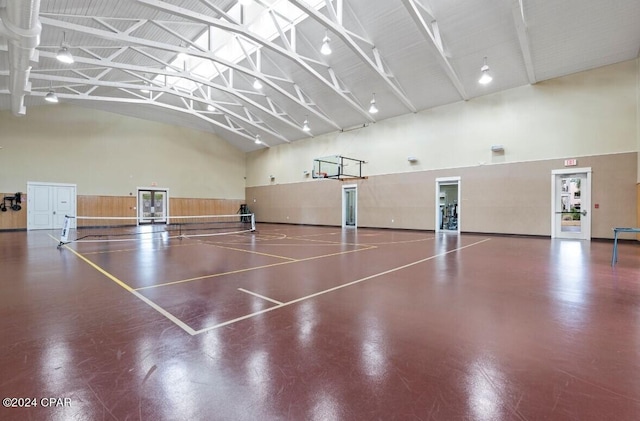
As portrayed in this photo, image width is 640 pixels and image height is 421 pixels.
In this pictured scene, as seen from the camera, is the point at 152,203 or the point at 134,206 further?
the point at 152,203

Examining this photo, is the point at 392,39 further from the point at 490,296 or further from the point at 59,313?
the point at 59,313

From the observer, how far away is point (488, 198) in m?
12.4

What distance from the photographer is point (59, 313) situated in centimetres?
316

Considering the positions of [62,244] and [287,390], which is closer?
[287,390]

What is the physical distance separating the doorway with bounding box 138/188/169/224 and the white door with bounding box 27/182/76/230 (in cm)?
341


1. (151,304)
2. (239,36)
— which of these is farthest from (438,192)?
(151,304)

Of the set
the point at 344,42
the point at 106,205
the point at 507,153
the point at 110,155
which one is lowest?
the point at 106,205

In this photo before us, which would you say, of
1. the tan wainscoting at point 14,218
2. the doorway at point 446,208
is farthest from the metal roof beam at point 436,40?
the tan wainscoting at point 14,218

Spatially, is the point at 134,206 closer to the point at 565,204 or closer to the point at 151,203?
the point at 151,203

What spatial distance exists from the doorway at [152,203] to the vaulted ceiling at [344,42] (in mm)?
6597

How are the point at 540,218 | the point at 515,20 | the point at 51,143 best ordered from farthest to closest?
the point at 51,143 < the point at 540,218 < the point at 515,20

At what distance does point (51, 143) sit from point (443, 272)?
2034 centimetres

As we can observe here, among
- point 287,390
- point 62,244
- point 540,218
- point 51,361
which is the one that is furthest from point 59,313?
point 540,218

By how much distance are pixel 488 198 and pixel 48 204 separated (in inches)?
862
